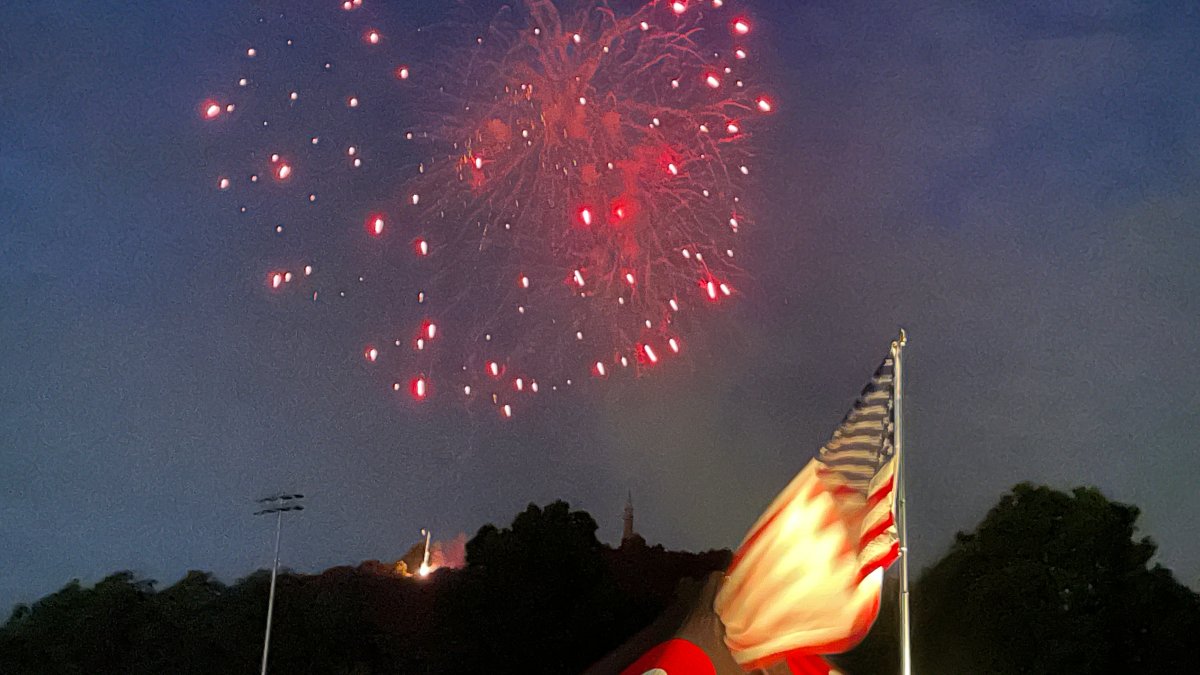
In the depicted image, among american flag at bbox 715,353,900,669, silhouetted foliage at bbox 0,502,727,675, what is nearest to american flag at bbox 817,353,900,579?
american flag at bbox 715,353,900,669

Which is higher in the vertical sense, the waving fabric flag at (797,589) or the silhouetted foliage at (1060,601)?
the silhouetted foliage at (1060,601)

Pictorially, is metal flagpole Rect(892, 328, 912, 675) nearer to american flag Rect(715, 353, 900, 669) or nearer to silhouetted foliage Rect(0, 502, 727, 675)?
american flag Rect(715, 353, 900, 669)

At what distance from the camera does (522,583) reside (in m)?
57.0

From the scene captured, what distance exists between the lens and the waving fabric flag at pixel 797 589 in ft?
55.6

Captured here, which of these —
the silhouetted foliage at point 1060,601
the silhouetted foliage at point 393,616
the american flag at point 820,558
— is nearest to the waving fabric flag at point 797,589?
the american flag at point 820,558

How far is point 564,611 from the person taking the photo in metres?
56.3

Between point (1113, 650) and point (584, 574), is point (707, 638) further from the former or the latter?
point (584, 574)

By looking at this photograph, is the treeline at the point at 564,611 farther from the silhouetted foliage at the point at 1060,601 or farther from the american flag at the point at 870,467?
the american flag at the point at 870,467

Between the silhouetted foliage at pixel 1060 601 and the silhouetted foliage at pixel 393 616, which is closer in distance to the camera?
the silhouetted foliage at pixel 1060 601

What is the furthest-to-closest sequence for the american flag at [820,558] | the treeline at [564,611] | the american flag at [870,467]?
the treeline at [564,611] < the american flag at [870,467] < the american flag at [820,558]

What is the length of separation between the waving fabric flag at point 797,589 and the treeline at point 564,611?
100ft

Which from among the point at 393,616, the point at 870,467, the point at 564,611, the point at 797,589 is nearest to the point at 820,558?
the point at 797,589

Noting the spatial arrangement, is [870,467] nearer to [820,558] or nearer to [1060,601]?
[820,558]

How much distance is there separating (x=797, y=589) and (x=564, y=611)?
132 ft
